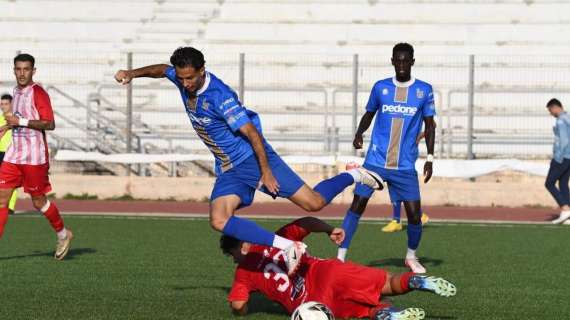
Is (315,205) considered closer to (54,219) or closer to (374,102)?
(374,102)

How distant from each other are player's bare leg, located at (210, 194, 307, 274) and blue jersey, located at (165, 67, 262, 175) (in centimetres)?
37

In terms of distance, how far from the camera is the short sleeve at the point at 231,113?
9.30 m

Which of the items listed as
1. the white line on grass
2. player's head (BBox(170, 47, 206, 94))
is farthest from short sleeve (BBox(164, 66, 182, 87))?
Answer: the white line on grass

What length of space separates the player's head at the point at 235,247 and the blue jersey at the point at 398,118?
342 cm

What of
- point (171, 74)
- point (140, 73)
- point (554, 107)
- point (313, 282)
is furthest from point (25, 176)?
point (554, 107)

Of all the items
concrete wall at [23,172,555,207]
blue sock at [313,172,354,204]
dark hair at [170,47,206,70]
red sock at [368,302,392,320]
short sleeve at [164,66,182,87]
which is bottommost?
concrete wall at [23,172,555,207]

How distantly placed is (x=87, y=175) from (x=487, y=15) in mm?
12516

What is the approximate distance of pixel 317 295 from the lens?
28.5 ft

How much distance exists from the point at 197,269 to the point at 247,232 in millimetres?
3452

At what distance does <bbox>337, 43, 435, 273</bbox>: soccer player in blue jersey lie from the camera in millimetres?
12203

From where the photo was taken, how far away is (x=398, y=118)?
12.2 meters

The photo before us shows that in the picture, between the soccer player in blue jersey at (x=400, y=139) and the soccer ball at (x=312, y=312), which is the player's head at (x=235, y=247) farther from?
the soccer player in blue jersey at (x=400, y=139)

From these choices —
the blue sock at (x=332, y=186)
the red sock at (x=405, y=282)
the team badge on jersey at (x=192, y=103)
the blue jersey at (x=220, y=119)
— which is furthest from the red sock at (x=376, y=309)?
the team badge on jersey at (x=192, y=103)

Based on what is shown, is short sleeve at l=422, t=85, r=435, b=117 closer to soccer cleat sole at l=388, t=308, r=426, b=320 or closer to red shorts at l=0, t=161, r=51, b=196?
red shorts at l=0, t=161, r=51, b=196
